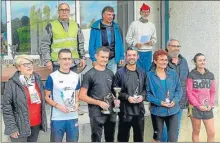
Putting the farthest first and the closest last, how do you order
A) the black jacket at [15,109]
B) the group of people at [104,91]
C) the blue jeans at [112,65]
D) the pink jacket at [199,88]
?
1. the blue jeans at [112,65]
2. the pink jacket at [199,88]
3. the group of people at [104,91]
4. the black jacket at [15,109]

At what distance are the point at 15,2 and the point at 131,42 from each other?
331cm

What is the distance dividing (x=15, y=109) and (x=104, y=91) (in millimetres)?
1030

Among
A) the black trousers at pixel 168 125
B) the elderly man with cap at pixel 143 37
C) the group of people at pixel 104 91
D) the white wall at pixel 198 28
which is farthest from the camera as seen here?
the white wall at pixel 198 28

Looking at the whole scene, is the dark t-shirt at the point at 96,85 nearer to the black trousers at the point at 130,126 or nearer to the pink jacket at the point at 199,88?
the black trousers at the point at 130,126

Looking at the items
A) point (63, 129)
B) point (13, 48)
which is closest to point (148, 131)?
point (63, 129)

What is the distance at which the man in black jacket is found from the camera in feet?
15.1

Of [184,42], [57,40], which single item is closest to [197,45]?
[184,42]

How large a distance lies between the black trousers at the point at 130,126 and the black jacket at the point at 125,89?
7cm

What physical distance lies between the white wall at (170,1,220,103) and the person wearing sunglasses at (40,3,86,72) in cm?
276

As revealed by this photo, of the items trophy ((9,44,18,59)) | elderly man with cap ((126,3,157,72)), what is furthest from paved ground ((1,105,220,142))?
trophy ((9,44,18,59))

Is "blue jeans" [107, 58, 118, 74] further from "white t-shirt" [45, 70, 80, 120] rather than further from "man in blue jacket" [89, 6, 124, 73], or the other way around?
"white t-shirt" [45, 70, 80, 120]

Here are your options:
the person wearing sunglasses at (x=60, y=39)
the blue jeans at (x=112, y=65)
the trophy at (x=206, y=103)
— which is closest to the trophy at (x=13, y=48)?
the person wearing sunglasses at (x=60, y=39)

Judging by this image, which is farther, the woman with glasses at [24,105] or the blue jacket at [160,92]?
the blue jacket at [160,92]

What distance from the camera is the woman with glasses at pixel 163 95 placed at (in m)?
4.66
